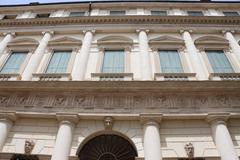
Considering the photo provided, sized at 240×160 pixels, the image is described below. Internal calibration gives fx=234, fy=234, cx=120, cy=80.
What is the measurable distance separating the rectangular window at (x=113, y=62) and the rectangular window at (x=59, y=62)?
2026 mm

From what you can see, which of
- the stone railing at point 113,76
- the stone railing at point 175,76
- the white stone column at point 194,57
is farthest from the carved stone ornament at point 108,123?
the white stone column at point 194,57

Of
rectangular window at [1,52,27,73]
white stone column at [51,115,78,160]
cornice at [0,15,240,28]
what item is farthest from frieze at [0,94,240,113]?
cornice at [0,15,240,28]

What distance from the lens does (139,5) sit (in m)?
16.6

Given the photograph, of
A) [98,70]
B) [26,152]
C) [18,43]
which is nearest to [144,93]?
[98,70]

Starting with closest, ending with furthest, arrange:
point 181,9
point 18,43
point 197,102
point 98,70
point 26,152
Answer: point 26,152
point 197,102
point 98,70
point 18,43
point 181,9

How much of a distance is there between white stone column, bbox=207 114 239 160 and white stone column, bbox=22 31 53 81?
8.36 meters

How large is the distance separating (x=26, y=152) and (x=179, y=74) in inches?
284

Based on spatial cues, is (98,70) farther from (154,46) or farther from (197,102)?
(197,102)

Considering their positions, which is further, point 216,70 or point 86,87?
point 216,70

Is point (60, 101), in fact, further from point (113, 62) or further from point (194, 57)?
point (194, 57)

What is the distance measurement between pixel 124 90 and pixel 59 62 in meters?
4.49

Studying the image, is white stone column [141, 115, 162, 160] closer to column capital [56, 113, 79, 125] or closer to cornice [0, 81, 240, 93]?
cornice [0, 81, 240, 93]

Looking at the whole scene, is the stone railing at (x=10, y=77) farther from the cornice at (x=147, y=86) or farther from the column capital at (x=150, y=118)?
the column capital at (x=150, y=118)

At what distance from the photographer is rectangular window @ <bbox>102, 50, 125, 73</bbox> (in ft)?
38.5
